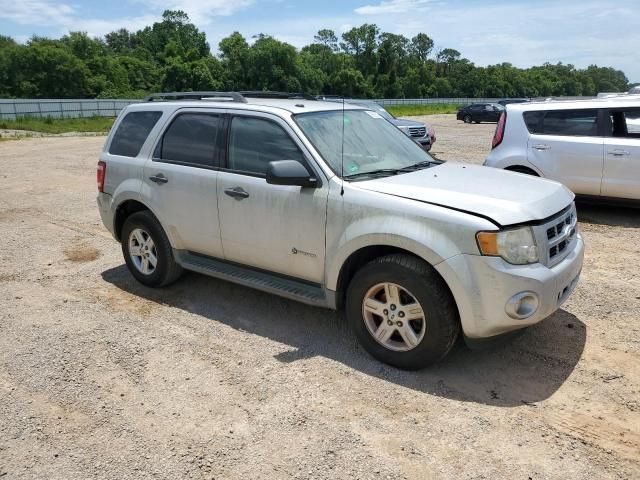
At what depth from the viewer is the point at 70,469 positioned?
288cm

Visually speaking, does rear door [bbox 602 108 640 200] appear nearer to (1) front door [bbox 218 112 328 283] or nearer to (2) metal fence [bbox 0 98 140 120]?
(1) front door [bbox 218 112 328 283]

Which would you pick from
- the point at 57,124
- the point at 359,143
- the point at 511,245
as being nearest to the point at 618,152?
the point at 359,143

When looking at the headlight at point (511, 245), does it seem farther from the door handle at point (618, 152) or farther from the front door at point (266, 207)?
the door handle at point (618, 152)

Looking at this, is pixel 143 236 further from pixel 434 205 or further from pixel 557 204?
pixel 557 204

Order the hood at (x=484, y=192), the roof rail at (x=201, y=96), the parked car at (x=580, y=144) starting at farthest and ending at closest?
the parked car at (x=580, y=144), the roof rail at (x=201, y=96), the hood at (x=484, y=192)

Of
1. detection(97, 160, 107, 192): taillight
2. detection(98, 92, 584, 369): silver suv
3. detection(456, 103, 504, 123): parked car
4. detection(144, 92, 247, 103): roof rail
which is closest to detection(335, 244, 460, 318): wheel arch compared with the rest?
detection(98, 92, 584, 369): silver suv

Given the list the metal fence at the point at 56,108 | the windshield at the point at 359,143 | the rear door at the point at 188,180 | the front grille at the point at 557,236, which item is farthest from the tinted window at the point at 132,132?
the metal fence at the point at 56,108

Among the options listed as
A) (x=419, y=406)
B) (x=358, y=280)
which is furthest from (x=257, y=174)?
(x=419, y=406)

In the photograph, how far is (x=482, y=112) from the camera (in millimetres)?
37938

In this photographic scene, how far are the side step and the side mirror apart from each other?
0.80 metres

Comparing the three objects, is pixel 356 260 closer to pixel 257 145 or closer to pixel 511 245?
pixel 511 245

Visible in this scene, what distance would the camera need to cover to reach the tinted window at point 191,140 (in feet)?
15.5

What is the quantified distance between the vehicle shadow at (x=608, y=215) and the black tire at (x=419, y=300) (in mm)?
5258

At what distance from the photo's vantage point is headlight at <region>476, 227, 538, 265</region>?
10.8 ft
